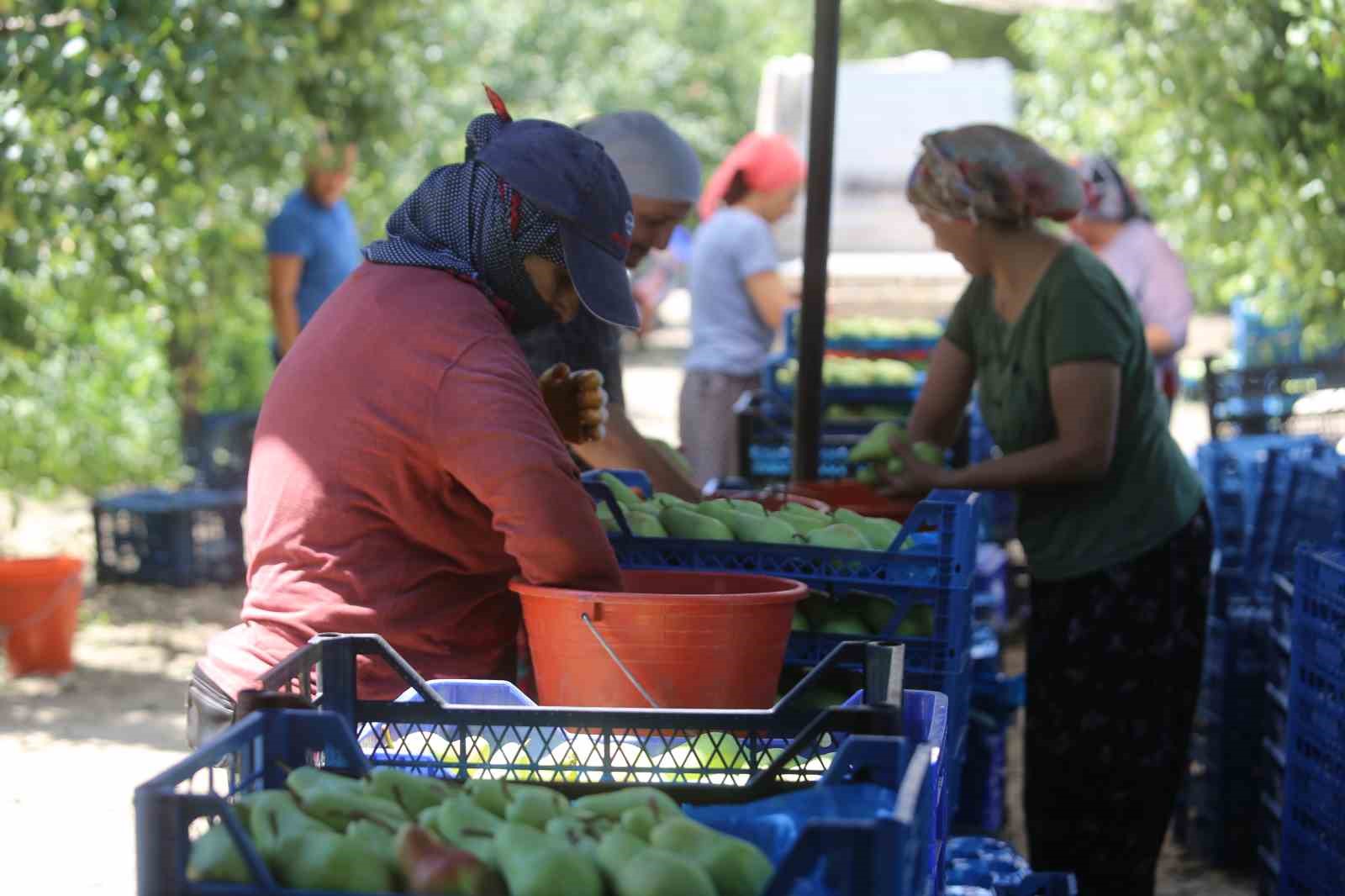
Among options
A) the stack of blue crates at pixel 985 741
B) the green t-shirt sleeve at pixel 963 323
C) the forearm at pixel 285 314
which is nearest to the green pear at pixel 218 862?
the green t-shirt sleeve at pixel 963 323

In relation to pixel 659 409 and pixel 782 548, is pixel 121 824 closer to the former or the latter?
pixel 782 548

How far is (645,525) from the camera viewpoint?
288 centimetres

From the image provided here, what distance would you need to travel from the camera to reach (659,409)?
17016 millimetres

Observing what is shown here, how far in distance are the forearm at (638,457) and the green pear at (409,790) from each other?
1981 mm

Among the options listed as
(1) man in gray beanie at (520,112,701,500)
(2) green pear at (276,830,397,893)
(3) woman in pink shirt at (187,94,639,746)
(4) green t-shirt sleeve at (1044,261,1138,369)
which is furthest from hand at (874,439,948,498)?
(2) green pear at (276,830,397,893)

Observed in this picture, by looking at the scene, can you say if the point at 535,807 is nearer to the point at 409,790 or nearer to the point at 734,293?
the point at 409,790

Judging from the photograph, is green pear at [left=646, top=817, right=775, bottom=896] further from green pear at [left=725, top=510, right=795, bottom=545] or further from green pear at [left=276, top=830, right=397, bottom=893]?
green pear at [left=725, top=510, right=795, bottom=545]

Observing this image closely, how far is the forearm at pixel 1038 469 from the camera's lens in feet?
11.7

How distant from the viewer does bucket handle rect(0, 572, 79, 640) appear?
21.6 feet

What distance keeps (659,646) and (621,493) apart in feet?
2.87

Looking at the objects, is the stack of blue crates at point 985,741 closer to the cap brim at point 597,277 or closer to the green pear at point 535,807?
the cap brim at point 597,277

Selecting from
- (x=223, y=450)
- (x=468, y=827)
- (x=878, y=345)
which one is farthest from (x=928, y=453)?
(x=223, y=450)

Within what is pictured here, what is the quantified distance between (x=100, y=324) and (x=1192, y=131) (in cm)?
707

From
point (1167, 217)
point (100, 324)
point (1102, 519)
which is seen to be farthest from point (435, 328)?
point (100, 324)
